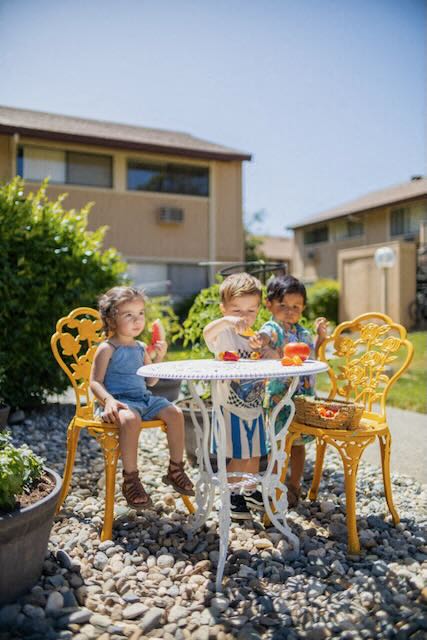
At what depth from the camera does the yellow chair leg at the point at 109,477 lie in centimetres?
251

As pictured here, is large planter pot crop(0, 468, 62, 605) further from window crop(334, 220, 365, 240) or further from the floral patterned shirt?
window crop(334, 220, 365, 240)

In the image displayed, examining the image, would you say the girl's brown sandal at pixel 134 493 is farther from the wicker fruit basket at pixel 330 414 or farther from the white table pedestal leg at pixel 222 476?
the wicker fruit basket at pixel 330 414

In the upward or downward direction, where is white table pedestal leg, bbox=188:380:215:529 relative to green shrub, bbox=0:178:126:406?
downward

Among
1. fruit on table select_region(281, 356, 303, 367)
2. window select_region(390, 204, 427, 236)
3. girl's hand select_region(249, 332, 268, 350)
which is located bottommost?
fruit on table select_region(281, 356, 303, 367)

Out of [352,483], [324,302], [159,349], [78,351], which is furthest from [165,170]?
[352,483]

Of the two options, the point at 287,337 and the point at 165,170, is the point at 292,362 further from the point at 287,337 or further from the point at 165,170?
the point at 165,170

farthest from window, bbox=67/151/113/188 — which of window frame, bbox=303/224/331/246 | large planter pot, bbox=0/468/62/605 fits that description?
large planter pot, bbox=0/468/62/605

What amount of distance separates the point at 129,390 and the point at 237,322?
74 cm

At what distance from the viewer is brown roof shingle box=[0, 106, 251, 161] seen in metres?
13.8

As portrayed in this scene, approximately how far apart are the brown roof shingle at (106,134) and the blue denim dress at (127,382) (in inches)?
491

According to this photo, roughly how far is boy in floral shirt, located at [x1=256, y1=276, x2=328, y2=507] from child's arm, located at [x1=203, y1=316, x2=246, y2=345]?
0.91 feet

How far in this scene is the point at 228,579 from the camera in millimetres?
A: 2172

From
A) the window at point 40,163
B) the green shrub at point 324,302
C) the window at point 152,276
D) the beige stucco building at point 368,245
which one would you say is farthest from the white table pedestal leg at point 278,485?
the green shrub at point 324,302

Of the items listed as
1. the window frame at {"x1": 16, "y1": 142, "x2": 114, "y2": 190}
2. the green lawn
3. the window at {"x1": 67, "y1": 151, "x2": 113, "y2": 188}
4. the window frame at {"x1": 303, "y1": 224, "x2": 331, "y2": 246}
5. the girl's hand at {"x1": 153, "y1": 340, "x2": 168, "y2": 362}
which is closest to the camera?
the girl's hand at {"x1": 153, "y1": 340, "x2": 168, "y2": 362}
